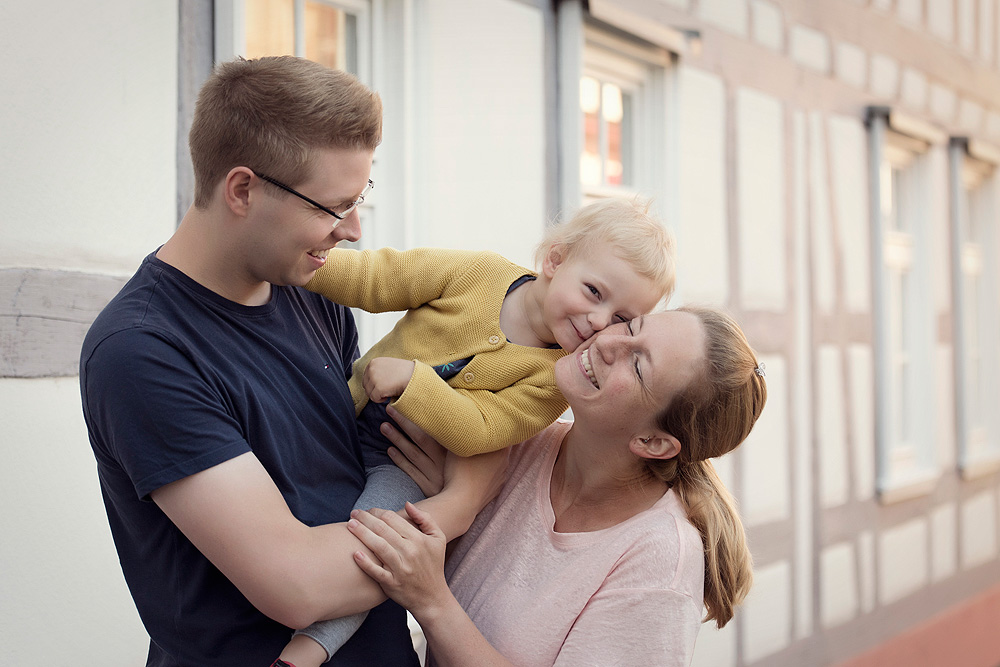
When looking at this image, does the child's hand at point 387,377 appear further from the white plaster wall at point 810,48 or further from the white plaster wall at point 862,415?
the white plaster wall at point 862,415

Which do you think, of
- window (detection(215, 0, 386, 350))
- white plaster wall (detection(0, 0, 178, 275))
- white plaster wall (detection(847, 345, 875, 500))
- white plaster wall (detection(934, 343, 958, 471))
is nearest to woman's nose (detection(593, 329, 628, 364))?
white plaster wall (detection(0, 0, 178, 275))

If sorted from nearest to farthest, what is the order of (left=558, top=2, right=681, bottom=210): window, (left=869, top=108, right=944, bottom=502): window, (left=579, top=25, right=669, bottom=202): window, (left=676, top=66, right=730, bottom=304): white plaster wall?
(left=558, top=2, right=681, bottom=210): window
(left=579, top=25, right=669, bottom=202): window
(left=676, top=66, right=730, bottom=304): white plaster wall
(left=869, top=108, right=944, bottom=502): window

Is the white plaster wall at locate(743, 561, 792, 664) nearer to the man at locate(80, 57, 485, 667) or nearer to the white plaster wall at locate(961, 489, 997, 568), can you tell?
the white plaster wall at locate(961, 489, 997, 568)

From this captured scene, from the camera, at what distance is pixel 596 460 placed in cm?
195

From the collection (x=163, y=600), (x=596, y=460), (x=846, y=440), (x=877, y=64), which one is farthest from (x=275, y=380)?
(x=877, y=64)

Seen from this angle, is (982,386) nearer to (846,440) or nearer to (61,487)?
(846,440)

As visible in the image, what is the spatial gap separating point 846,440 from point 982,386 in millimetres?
2645

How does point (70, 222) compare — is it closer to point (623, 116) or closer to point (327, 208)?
point (327, 208)

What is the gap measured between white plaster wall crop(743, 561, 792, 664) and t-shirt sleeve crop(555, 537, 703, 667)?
11.8ft

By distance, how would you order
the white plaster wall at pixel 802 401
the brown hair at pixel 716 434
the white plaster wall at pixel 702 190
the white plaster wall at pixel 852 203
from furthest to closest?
1. the white plaster wall at pixel 852 203
2. the white plaster wall at pixel 802 401
3. the white plaster wall at pixel 702 190
4. the brown hair at pixel 716 434

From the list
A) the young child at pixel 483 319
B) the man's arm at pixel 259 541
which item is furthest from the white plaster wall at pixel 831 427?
the man's arm at pixel 259 541

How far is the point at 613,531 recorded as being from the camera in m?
1.84

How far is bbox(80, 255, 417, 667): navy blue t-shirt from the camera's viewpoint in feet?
4.45

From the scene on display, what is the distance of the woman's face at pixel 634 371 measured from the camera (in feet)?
6.03
